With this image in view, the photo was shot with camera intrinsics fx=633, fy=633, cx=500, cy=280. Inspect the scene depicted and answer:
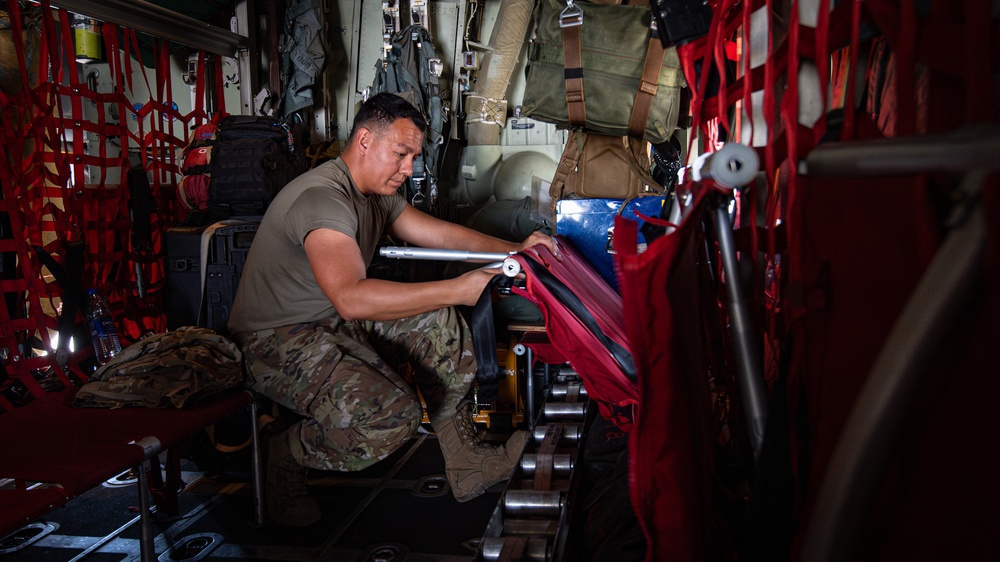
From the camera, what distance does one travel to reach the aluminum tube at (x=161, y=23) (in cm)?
336

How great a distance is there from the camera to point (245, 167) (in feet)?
11.9

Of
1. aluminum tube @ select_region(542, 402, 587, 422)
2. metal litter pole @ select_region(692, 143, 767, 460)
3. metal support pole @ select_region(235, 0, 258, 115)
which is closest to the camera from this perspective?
metal litter pole @ select_region(692, 143, 767, 460)

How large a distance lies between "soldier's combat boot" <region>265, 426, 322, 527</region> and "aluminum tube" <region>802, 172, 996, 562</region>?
2.50m

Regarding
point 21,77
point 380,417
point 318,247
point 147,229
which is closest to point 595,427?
point 380,417

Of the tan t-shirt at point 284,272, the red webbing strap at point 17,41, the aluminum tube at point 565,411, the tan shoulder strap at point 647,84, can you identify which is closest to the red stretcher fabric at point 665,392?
the aluminum tube at point 565,411

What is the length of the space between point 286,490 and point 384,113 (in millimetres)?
1776

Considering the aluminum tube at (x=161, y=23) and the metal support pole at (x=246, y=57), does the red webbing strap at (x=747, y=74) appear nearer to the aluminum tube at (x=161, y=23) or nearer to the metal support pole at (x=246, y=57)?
the aluminum tube at (x=161, y=23)

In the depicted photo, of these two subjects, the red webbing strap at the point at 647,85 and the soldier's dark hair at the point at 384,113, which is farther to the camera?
the soldier's dark hair at the point at 384,113

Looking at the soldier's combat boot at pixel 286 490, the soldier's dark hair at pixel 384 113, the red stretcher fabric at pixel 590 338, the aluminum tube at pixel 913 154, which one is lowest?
the soldier's combat boot at pixel 286 490

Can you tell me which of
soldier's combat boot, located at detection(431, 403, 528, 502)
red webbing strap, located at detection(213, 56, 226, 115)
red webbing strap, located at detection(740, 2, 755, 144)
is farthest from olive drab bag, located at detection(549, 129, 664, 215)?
red webbing strap, located at detection(213, 56, 226, 115)

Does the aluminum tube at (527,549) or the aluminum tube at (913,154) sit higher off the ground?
the aluminum tube at (913,154)

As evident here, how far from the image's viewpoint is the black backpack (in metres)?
3.63

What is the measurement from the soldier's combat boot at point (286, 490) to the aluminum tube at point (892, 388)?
2502 mm

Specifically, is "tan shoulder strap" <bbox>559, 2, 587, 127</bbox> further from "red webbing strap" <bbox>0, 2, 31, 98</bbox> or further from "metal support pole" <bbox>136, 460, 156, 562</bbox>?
"red webbing strap" <bbox>0, 2, 31, 98</bbox>
